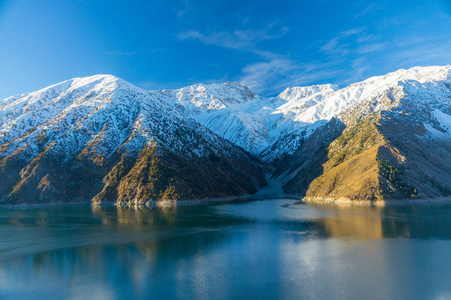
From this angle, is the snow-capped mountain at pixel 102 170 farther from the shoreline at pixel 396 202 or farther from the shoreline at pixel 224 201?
the shoreline at pixel 396 202

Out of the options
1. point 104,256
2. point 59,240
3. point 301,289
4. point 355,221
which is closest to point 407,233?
point 355,221

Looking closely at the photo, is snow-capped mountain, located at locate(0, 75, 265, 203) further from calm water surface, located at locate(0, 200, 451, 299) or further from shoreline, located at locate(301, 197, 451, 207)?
shoreline, located at locate(301, 197, 451, 207)

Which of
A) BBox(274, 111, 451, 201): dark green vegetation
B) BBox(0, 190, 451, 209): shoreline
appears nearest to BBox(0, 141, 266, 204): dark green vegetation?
BBox(0, 190, 451, 209): shoreline

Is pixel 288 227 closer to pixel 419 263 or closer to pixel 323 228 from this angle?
pixel 323 228

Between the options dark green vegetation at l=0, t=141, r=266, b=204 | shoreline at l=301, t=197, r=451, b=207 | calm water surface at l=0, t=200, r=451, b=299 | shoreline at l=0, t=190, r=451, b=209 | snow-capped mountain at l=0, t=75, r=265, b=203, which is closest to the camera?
calm water surface at l=0, t=200, r=451, b=299

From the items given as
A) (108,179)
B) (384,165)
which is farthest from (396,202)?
(108,179)

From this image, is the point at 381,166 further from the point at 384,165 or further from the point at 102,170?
the point at 102,170

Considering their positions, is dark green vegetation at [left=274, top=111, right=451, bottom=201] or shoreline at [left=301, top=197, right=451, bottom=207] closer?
shoreline at [left=301, top=197, right=451, bottom=207]

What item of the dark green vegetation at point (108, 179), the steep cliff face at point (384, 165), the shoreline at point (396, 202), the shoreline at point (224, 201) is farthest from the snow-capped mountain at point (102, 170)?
the shoreline at point (396, 202)
